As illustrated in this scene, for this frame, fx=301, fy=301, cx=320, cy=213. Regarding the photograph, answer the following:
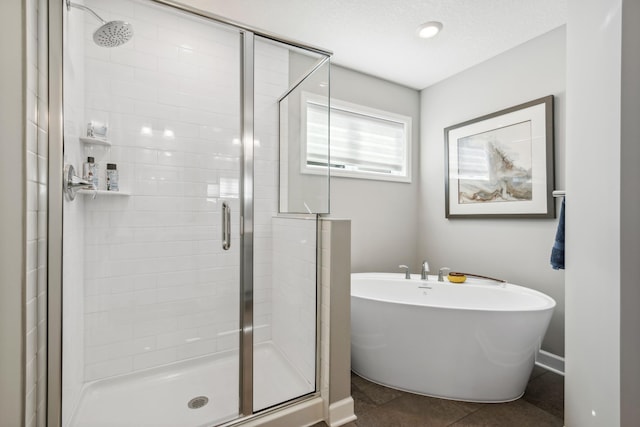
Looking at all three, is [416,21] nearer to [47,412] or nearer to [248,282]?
[248,282]

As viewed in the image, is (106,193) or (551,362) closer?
(106,193)

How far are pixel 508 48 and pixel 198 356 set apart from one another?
3339mm

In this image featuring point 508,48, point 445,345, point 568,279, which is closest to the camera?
point 568,279

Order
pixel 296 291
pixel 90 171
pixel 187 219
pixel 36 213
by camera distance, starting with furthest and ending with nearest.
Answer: pixel 187 219 → pixel 296 291 → pixel 90 171 → pixel 36 213

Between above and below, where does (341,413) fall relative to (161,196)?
below

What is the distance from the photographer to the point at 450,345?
173cm

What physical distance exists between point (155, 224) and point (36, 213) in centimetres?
97

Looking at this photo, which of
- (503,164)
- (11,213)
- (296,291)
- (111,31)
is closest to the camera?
(11,213)

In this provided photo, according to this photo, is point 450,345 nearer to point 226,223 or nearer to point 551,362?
point 551,362

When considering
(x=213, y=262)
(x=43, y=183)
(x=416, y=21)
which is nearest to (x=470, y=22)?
(x=416, y=21)

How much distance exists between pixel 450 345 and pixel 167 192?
1994 mm

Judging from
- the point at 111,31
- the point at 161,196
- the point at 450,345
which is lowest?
the point at 450,345

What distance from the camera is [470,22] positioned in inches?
83.3

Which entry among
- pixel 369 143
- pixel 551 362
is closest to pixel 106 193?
pixel 369 143
